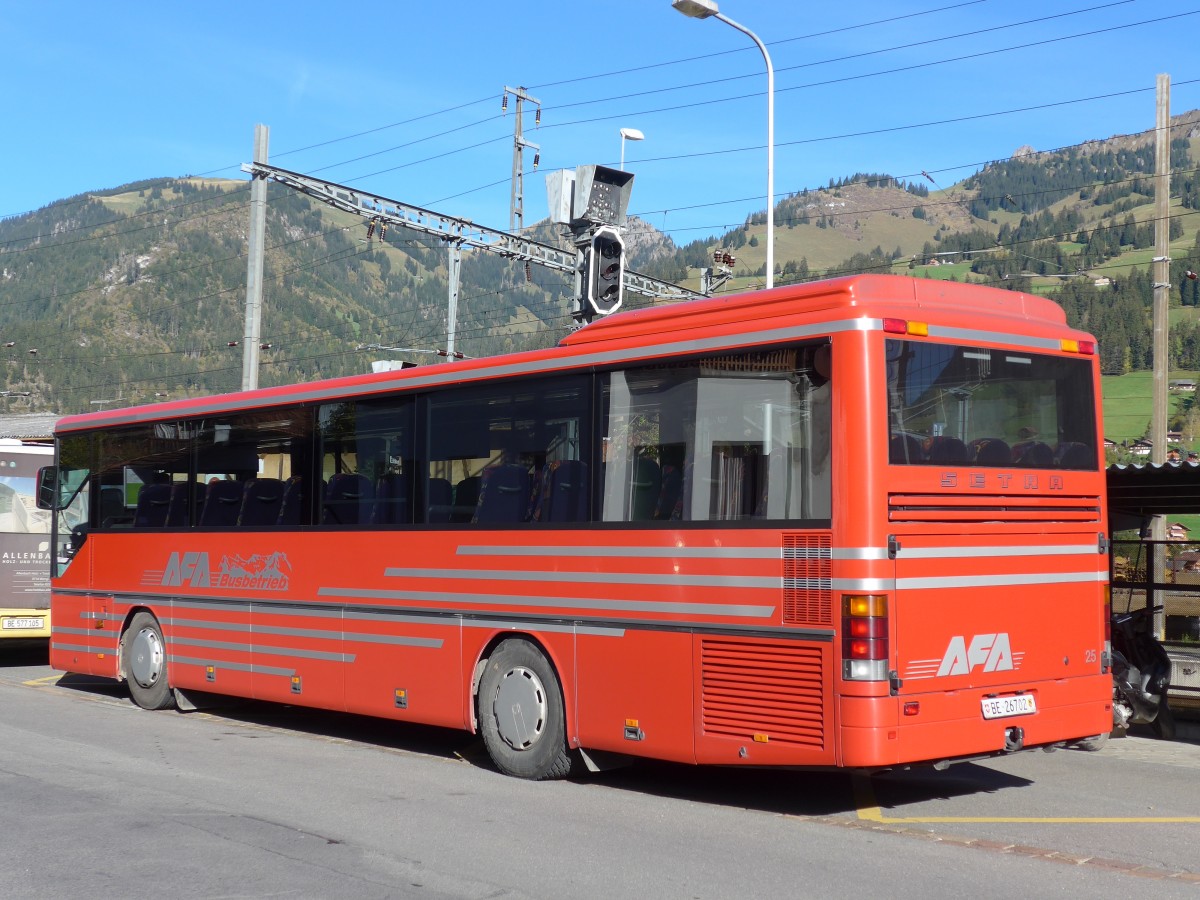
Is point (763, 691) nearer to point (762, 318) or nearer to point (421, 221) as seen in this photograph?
point (762, 318)

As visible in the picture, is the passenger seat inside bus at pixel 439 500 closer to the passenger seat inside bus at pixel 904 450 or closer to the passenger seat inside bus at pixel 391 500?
the passenger seat inside bus at pixel 391 500

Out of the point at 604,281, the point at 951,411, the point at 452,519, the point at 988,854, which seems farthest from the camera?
the point at 604,281

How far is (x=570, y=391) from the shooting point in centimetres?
1013

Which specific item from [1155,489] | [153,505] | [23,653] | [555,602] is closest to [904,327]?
[555,602]

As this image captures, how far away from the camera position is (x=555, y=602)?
9.99 meters

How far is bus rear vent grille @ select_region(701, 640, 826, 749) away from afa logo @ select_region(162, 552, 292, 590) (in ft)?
17.1

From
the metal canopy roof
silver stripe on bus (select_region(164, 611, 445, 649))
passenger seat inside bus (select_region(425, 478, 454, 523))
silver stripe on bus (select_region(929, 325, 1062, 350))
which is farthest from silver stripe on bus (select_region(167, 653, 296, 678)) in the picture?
the metal canopy roof

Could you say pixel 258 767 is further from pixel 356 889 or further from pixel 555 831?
pixel 356 889

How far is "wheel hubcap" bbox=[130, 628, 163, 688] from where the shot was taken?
1465 cm

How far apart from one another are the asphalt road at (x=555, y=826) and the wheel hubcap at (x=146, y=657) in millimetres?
2212

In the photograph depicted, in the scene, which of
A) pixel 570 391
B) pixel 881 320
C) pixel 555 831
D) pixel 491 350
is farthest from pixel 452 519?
pixel 491 350

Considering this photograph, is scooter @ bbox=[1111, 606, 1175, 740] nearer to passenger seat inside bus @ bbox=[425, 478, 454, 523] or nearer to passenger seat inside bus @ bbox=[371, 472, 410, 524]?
passenger seat inside bus @ bbox=[425, 478, 454, 523]

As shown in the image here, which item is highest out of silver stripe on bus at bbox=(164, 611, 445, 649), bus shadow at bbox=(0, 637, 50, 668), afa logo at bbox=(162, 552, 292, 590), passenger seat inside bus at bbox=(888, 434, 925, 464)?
passenger seat inside bus at bbox=(888, 434, 925, 464)

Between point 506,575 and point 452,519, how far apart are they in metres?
0.79
